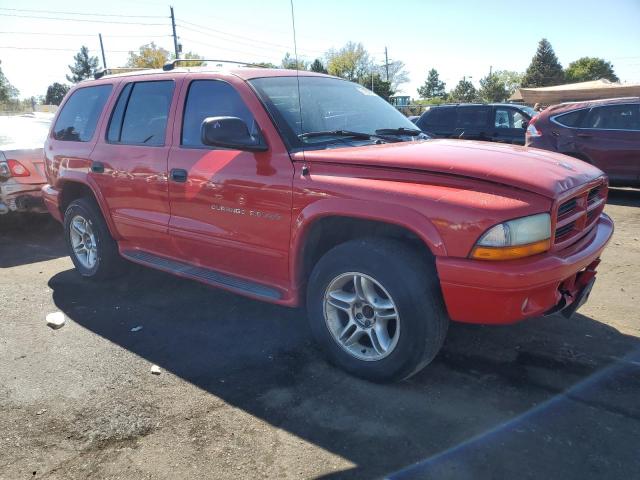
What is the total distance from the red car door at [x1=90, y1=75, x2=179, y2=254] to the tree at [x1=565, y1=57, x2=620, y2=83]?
2964 inches

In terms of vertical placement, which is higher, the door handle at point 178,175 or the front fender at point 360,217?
the door handle at point 178,175

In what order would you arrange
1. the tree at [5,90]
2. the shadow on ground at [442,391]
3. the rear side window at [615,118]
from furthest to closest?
the tree at [5,90]
the rear side window at [615,118]
the shadow on ground at [442,391]

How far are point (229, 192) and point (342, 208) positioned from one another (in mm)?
956

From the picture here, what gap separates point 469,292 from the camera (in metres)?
2.58

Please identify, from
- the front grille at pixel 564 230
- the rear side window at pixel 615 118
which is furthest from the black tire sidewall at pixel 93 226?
the rear side window at pixel 615 118

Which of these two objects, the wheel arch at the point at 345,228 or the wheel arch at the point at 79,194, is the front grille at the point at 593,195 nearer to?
the wheel arch at the point at 345,228

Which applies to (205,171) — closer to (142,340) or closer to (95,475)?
(142,340)

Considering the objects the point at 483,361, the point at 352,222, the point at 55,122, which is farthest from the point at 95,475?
the point at 55,122

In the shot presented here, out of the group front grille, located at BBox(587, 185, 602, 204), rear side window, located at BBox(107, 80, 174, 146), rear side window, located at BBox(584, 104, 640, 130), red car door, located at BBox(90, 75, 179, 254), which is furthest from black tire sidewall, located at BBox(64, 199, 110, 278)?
rear side window, located at BBox(584, 104, 640, 130)

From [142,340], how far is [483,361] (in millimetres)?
2433

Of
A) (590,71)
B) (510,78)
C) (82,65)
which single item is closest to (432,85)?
(510,78)

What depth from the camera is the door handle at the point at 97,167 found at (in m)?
4.50

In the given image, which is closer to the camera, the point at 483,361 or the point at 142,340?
the point at 483,361

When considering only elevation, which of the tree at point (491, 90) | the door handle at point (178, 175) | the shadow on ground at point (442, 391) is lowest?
the shadow on ground at point (442, 391)
